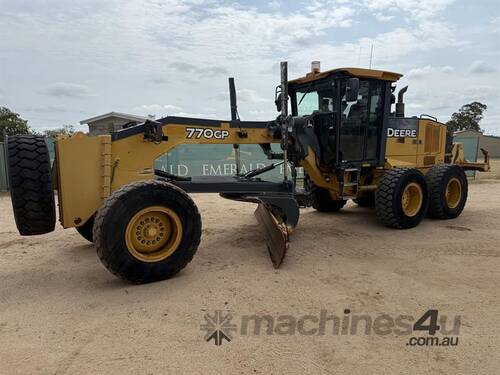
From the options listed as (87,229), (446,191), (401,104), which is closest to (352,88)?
(401,104)

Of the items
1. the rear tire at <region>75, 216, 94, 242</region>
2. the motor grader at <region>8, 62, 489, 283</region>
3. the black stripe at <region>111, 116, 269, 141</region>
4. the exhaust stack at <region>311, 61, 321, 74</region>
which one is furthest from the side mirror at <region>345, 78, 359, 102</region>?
the rear tire at <region>75, 216, 94, 242</region>

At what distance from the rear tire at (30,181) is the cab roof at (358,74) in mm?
4227

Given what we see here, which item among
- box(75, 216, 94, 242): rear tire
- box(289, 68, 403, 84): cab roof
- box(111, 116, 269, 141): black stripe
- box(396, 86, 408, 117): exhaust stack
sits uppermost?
box(289, 68, 403, 84): cab roof

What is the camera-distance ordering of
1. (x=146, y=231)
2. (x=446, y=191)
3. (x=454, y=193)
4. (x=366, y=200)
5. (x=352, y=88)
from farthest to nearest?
(x=366, y=200)
(x=454, y=193)
(x=446, y=191)
(x=352, y=88)
(x=146, y=231)

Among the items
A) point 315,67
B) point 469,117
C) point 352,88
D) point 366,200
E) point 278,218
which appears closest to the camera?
point 278,218

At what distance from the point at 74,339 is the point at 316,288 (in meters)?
2.26

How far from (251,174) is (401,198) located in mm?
2451

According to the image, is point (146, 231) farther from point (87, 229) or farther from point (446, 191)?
point (446, 191)

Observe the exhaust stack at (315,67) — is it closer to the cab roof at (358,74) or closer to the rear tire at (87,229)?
the cab roof at (358,74)

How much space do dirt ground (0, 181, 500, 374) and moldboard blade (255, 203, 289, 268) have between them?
16 cm

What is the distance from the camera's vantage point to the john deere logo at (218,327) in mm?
3127

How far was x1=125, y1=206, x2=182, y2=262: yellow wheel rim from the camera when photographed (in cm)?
411

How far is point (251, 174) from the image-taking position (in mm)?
6605

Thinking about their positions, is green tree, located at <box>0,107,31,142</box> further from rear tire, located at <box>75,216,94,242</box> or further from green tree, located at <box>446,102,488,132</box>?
green tree, located at <box>446,102,488,132</box>
